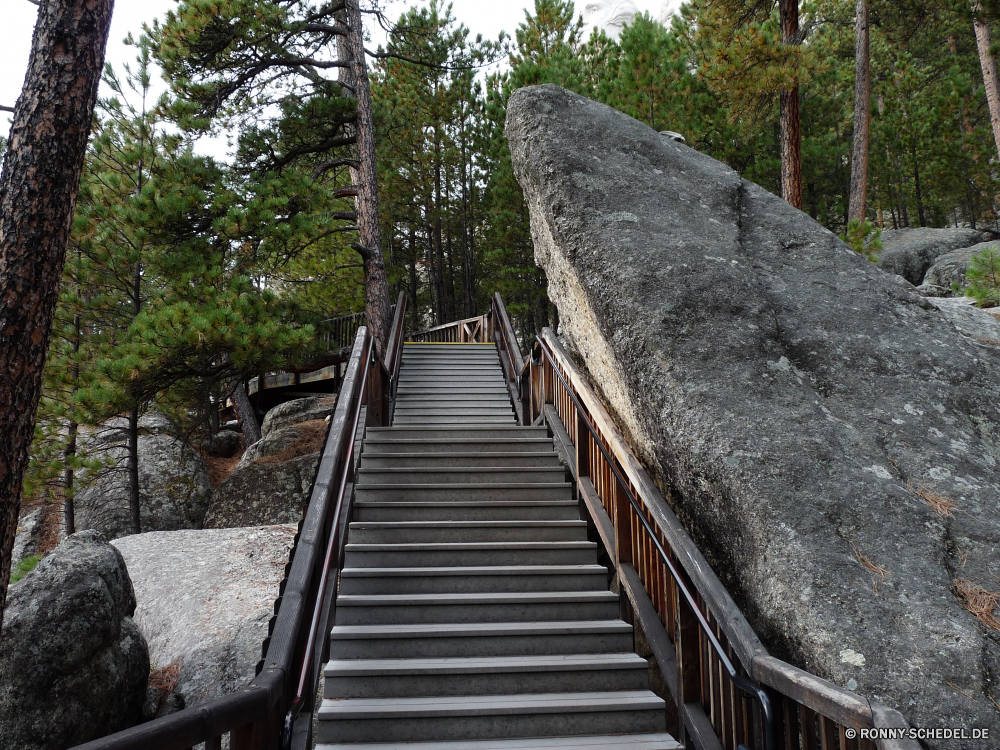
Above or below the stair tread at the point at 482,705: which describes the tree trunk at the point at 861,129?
above

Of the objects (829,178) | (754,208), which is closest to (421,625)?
(754,208)

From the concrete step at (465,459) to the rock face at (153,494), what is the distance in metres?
5.67

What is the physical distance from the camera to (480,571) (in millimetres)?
4109

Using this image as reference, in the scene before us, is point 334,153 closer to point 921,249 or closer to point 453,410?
point 453,410

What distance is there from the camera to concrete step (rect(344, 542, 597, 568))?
14.1 feet

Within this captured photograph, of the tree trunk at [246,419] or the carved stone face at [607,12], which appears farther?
the carved stone face at [607,12]

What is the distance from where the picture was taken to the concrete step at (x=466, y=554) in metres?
4.31

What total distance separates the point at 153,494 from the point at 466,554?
339 inches

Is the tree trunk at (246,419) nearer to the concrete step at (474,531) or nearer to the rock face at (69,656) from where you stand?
the rock face at (69,656)

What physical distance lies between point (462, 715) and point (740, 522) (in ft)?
5.90

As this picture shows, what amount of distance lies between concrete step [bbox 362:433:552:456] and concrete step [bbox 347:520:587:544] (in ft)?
4.25

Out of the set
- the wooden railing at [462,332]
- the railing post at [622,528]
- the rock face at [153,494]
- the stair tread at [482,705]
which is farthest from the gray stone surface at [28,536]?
the railing post at [622,528]

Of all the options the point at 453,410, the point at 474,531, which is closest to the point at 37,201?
the point at 474,531

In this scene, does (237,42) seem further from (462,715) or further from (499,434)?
(462,715)
